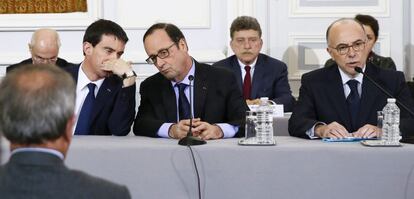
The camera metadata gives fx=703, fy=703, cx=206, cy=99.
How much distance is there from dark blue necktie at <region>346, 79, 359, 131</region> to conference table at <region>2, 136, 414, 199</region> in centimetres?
66

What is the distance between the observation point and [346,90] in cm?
320

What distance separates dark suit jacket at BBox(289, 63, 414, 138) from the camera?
310 centimetres

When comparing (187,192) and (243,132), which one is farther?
(243,132)

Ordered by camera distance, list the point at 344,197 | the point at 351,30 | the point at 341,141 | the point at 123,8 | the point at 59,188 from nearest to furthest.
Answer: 1. the point at 59,188
2. the point at 344,197
3. the point at 341,141
4. the point at 351,30
5. the point at 123,8

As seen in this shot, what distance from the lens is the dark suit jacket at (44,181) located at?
1344 mm

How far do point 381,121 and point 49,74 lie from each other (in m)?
1.73

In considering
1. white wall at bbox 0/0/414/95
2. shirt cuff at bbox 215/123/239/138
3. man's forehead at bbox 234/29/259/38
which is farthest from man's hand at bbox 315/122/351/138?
white wall at bbox 0/0/414/95

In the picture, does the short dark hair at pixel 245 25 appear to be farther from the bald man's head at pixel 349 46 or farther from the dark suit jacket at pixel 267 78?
the bald man's head at pixel 349 46

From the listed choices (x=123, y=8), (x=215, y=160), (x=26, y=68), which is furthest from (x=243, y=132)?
(x=123, y=8)

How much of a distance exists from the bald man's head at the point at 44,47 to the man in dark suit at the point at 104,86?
137cm

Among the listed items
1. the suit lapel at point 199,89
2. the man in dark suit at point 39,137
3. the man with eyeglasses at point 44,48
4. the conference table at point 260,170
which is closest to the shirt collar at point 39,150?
the man in dark suit at point 39,137

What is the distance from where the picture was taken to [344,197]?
7.82 feet

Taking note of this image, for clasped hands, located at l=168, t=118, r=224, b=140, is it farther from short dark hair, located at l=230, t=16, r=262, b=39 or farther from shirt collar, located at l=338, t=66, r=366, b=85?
short dark hair, located at l=230, t=16, r=262, b=39

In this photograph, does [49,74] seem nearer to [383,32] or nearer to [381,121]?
[381,121]
